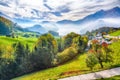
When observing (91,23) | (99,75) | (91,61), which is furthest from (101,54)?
(91,23)

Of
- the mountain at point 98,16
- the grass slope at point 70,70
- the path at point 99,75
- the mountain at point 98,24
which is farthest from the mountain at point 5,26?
the path at point 99,75

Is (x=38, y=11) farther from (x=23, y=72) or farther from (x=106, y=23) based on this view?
(x=23, y=72)

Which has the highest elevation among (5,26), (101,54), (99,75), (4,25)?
(4,25)

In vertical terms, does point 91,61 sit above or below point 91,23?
below

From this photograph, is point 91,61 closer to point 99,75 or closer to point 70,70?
point 99,75

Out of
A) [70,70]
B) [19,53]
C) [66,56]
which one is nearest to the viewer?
[70,70]

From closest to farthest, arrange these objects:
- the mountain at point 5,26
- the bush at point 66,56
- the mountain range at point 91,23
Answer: the bush at point 66,56, the mountain range at point 91,23, the mountain at point 5,26

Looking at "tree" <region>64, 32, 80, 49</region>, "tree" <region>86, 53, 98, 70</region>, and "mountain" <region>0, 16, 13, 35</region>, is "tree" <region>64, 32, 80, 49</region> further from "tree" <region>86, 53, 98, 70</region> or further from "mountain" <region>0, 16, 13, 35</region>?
"mountain" <region>0, 16, 13, 35</region>

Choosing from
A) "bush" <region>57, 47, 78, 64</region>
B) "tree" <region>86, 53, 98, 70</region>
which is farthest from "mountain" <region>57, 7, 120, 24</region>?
"tree" <region>86, 53, 98, 70</region>

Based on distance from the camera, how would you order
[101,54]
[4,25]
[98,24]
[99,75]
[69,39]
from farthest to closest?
1. [4,25]
2. [98,24]
3. [69,39]
4. [101,54]
5. [99,75]

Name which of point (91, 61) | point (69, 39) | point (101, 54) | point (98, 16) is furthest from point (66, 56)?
point (98, 16)

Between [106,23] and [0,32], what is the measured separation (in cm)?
4705

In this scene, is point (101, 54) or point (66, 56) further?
point (66, 56)

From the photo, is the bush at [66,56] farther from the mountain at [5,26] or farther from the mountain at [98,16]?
the mountain at [5,26]
